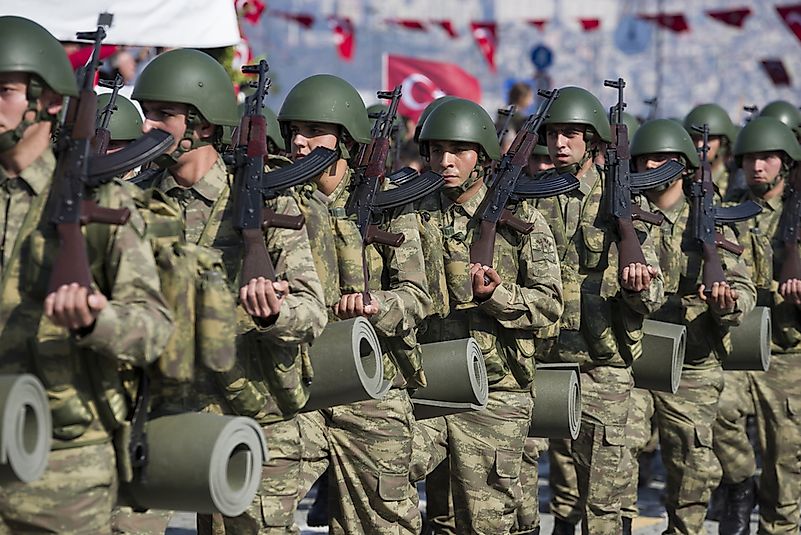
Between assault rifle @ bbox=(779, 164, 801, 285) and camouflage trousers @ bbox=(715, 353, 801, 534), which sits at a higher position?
assault rifle @ bbox=(779, 164, 801, 285)

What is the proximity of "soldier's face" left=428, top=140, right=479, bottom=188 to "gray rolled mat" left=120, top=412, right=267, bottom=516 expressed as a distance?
9.83 ft

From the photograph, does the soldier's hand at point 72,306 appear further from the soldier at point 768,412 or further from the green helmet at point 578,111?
the soldier at point 768,412

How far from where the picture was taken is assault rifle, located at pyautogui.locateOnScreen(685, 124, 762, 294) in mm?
8555

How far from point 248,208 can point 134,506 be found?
1307 millimetres

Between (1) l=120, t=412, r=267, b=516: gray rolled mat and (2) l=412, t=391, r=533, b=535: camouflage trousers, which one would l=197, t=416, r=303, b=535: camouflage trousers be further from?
(2) l=412, t=391, r=533, b=535: camouflage trousers

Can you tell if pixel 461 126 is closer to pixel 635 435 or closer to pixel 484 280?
pixel 484 280

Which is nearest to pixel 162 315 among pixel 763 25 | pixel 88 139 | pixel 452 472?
pixel 88 139

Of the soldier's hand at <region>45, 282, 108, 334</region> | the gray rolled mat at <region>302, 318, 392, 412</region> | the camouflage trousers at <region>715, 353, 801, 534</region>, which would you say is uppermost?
the soldier's hand at <region>45, 282, 108, 334</region>

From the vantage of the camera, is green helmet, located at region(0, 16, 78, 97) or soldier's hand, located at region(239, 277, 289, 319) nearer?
green helmet, located at region(0, 16, 78, 97)

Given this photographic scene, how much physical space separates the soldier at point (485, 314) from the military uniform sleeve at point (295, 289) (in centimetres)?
158

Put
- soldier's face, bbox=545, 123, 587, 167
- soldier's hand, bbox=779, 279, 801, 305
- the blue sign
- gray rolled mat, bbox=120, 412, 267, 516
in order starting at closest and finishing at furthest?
1. gray rolled mat, bbox=120, 412, 267, 516
2. soldier's face, bbox=545, 123, 587, 167
3. soldier's hand, bbox=779, 279, 801, 305
4. the blue sign

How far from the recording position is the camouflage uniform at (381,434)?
664cm

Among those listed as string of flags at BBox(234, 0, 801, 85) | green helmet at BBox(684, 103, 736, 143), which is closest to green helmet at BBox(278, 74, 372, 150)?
green helmet at BBox(684, 103, 736, 143)

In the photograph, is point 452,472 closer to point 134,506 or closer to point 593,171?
point 593,171
